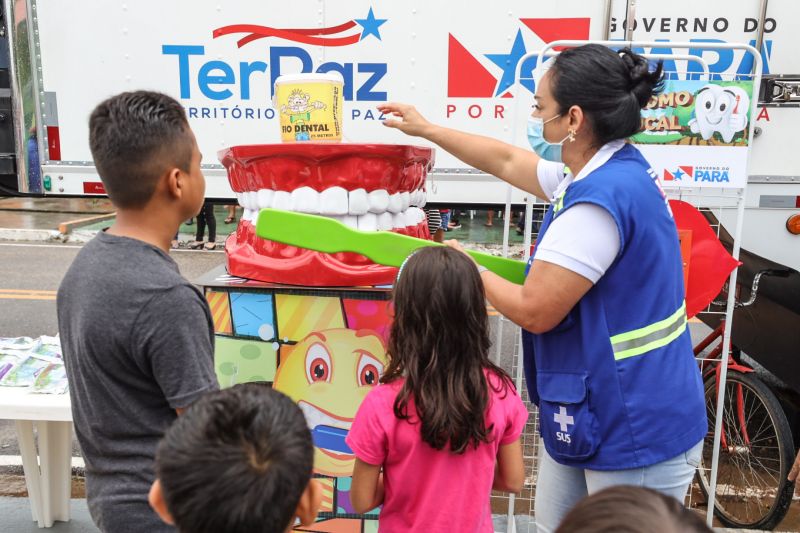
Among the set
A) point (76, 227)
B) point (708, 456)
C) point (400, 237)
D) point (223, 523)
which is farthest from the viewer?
point (76, 227)

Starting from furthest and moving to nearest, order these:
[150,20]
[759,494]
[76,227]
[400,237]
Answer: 1. [76,227]
2. [150,20]
3. [759,494]
4. [400,237]

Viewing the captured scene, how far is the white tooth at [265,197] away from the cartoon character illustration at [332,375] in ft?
1.58

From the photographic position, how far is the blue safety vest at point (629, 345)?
60.1 inches

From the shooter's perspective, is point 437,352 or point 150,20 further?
point 150,20

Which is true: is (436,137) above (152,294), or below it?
above

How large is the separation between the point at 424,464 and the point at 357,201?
977mm

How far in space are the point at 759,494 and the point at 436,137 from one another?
8.17 feet

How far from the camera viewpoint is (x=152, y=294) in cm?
126

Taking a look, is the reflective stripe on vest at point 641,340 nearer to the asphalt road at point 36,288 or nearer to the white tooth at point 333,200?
the white tooth at point 333,200

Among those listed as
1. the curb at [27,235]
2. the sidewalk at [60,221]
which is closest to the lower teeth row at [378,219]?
the sidewalk at [60,221]

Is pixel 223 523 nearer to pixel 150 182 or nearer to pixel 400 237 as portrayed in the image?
pixel 150 182

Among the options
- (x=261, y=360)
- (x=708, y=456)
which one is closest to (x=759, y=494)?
(x=708, y=456)

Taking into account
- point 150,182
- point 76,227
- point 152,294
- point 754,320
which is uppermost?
point 150,182

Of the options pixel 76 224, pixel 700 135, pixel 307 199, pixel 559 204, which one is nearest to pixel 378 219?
pixel 307 199
